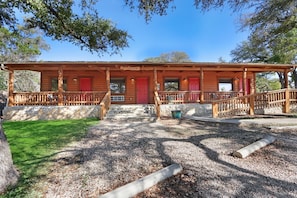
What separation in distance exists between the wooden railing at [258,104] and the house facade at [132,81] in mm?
2278

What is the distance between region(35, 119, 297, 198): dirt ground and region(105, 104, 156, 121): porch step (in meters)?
3.64

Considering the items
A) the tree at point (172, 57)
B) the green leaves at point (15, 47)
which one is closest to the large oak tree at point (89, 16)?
the green leaves at point (15, 47)

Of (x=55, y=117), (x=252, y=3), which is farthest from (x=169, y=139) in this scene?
(x=55, y=117)

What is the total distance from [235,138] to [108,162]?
3695mm

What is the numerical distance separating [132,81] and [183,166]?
10147mm

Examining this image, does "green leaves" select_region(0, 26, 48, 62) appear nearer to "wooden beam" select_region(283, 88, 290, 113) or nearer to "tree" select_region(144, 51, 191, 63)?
"wooden beam" select_region(283, 88, 290, 113)

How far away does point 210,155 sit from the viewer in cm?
378

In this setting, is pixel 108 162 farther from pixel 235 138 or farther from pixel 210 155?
pixel 235 138

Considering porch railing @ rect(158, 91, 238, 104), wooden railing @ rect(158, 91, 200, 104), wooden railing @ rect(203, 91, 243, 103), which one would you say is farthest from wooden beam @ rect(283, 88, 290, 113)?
wooden railing @ rect(158, 91, 200, 104)

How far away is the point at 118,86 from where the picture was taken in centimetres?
1304

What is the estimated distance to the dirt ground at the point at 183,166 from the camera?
2490 mm

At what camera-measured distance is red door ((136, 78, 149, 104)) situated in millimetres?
12977

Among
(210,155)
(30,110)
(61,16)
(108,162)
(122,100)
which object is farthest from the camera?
(122,100)

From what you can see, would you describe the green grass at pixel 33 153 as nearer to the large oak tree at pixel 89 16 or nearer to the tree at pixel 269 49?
the large oak tree at pixel 89 16
